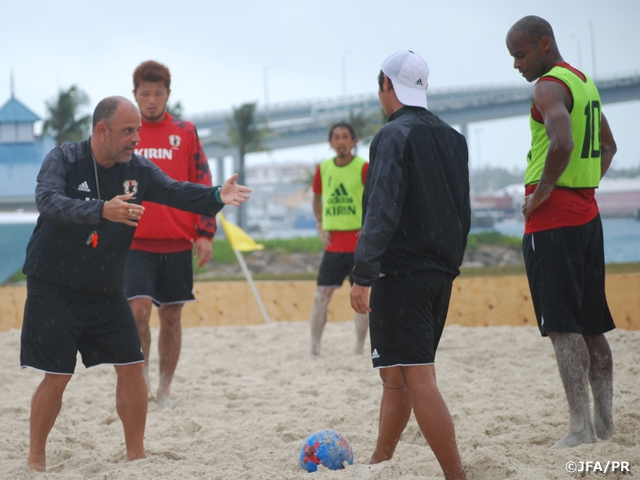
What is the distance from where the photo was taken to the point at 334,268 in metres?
6.41

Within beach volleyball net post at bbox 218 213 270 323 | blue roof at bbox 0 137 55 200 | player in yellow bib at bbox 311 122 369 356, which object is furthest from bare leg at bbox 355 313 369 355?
blue roof at bbox 0 137 55 200

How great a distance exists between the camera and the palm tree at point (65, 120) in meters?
31.0

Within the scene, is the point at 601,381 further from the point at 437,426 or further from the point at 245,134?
the point at 245,134

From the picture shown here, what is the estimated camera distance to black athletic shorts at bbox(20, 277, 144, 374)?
10.1 ft

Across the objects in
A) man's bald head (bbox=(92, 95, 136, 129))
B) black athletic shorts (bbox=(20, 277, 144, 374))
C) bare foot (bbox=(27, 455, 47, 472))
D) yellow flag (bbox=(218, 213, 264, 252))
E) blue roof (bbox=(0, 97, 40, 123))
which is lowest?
bare foot (bbox=(27, 455, 47, 472))

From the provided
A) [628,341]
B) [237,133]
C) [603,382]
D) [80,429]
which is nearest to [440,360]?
[628,341]

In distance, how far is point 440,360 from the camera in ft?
19.6

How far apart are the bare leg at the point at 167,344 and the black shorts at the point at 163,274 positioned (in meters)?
0.11

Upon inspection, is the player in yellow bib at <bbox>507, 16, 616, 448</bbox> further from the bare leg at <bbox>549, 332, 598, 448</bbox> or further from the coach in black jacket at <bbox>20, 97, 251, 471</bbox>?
the coach in black jacket at <bbox>20, 97, 251, 471</bbox>

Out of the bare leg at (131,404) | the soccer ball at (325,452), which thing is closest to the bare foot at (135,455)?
the bare leg at (131,404)

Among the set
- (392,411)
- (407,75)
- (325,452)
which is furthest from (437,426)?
(407,75)

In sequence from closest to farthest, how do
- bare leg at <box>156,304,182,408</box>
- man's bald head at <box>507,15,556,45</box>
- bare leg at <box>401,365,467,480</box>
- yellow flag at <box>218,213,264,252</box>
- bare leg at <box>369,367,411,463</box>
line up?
bare leg at <box>401,365,467,480</box>
bare leg at <box>369,367,411,463</box>
man's bald head at <box>507,15,556,45</box>
bare leg at <box>156,304,182,408</box>
yellow flag at <box>218,213,264,252</box>

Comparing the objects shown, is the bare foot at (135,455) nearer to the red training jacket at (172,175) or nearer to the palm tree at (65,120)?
the red training jacket at (172,175)

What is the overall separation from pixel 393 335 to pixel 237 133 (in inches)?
1392
